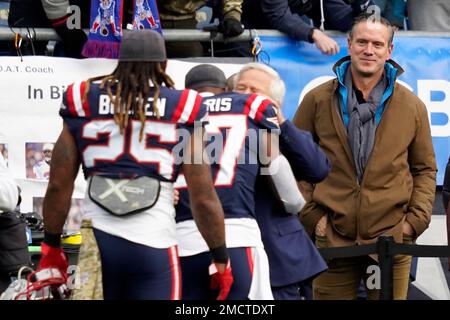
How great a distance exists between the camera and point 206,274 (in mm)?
5590

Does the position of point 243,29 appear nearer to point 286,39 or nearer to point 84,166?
point 286,39

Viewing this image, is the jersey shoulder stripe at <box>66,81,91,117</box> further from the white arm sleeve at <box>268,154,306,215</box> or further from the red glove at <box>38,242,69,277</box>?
the white arm sleeve at <box>268,154,306,215</box>

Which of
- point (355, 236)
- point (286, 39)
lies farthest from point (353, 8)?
point (355, 236)

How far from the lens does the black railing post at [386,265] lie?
264 inches

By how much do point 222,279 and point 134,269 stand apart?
1.46ft

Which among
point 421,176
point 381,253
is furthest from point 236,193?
point 421,176

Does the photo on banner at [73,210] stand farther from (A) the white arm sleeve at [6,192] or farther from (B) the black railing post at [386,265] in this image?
(B) the black railing post at [386,265]

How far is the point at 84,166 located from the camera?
17.7ft

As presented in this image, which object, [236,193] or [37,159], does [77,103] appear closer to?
[236,193]

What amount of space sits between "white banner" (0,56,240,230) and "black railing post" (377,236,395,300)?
2353 millimetres

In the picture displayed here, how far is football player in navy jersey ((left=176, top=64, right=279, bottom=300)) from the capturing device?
559 centimetres

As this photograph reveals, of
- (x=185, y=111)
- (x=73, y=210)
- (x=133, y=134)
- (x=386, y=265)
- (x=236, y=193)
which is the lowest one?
(x=73, y=210)

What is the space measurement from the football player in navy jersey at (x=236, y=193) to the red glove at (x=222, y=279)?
0.29 ft

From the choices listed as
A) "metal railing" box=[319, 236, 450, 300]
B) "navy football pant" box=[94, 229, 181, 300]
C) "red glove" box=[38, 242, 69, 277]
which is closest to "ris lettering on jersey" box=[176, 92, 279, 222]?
"navy football pant" box=[94, 229, 181, 300]
